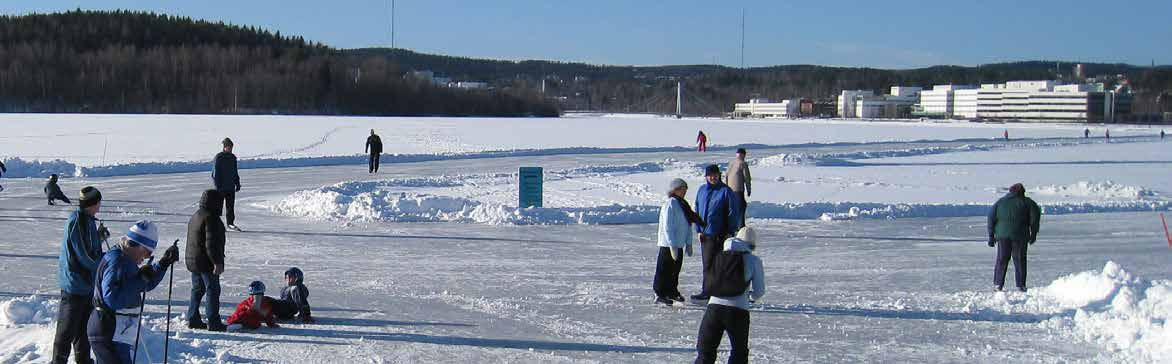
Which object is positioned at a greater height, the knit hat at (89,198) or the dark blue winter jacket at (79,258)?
the knit hat at (89,198)

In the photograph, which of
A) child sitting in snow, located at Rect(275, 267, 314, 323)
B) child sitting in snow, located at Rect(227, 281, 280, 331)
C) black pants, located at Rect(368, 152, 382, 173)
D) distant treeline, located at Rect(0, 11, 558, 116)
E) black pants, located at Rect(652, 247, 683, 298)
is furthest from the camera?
distant treeline, located at Rect(0, 11, 558, 116)

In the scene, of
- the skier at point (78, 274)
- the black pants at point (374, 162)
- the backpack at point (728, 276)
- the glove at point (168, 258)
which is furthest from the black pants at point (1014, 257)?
the black pants at point (374, 162)

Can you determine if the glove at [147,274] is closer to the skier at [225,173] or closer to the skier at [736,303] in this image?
the skier at [736,303]

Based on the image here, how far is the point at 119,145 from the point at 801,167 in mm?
28417

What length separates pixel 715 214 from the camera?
8859 mm

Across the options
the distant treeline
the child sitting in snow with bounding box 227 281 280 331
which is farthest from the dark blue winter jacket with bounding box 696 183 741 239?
the distant treeline

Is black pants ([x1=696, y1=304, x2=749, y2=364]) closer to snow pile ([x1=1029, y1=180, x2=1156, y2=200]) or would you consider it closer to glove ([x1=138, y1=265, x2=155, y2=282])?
glove ([x1=138, y1=265, x2=155, y2=282])

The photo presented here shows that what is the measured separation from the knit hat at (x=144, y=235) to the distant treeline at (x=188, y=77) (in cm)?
11619

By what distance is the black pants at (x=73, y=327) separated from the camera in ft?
19.6

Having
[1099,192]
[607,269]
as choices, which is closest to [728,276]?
[607,269]

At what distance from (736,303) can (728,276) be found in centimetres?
19

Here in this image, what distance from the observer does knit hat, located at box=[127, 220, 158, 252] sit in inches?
211

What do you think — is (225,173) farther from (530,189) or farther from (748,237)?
(748,237)

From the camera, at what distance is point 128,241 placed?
17.6ft
